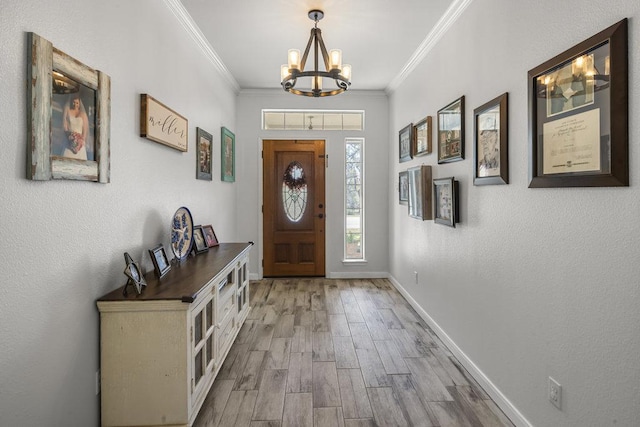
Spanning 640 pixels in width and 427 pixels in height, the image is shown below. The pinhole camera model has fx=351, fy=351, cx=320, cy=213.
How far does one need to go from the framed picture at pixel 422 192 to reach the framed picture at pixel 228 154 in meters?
2.32

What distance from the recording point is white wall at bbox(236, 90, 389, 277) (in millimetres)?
5270

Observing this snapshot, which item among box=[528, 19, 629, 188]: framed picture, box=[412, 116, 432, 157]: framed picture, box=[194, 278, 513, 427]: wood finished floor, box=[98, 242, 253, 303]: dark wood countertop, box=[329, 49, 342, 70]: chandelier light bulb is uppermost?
box=[329, 49, 342, 70]: chandelier light bulb

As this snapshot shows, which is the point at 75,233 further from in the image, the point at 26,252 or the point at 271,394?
the point at 271,394

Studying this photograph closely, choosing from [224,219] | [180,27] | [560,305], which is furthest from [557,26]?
[224,219]

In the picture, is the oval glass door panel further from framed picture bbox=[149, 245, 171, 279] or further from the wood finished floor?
framed picture bbox=[149, 245, 171, 279]

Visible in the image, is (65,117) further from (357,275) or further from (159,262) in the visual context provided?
(357,275)

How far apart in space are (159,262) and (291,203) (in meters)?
3.14

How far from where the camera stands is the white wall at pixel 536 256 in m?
1.35

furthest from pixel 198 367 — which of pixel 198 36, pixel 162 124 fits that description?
pixel 198 36

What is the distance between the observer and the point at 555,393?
1.69m

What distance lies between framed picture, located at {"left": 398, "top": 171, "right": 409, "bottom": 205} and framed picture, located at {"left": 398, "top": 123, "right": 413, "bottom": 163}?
19 cm

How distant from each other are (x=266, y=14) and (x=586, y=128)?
258cm

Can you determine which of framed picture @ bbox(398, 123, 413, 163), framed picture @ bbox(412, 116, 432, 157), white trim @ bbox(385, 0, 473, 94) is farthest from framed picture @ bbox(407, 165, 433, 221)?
white trim @ bbox(385, 0, 473, 94)

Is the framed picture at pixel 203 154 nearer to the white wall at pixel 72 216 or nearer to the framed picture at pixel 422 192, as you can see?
the white wall at pixel 72 216
